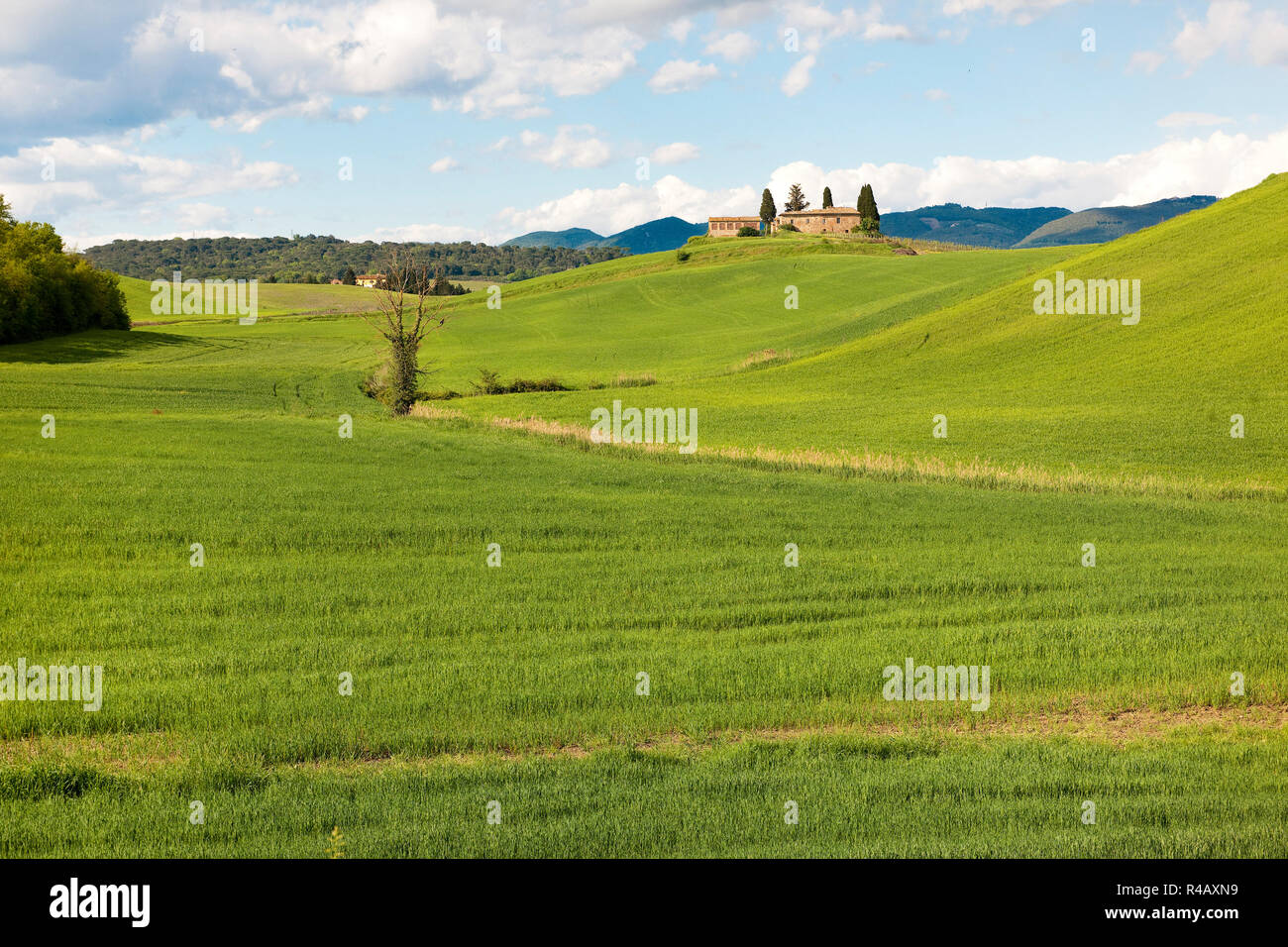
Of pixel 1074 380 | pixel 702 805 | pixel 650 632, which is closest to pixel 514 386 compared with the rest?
pixel 1074 380

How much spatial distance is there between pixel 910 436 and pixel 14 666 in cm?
3419

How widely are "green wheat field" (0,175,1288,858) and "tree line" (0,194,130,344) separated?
52.8m

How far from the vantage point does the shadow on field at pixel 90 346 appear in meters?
78.8

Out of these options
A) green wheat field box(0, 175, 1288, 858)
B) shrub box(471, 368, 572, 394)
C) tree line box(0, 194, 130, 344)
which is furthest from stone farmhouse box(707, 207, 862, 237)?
green wheat field box(0, 175, 1288, 858)

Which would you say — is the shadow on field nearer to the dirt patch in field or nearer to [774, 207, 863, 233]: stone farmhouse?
the dirt patch in field

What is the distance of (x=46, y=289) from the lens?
3669 inches

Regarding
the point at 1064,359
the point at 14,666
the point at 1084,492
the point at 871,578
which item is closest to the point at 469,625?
the point at 14,666

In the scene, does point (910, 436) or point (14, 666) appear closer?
point (14, 666)

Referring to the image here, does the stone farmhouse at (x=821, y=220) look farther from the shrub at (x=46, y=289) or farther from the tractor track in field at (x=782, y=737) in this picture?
the tractor track in field at (x=782, y=737)

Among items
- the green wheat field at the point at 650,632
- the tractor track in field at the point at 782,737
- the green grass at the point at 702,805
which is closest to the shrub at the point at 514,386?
the green wheat field at the point at 650,632

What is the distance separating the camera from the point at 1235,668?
13008mm

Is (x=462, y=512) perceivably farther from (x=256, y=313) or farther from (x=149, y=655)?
(x=256, y=313)

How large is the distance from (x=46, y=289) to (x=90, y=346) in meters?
11.4
